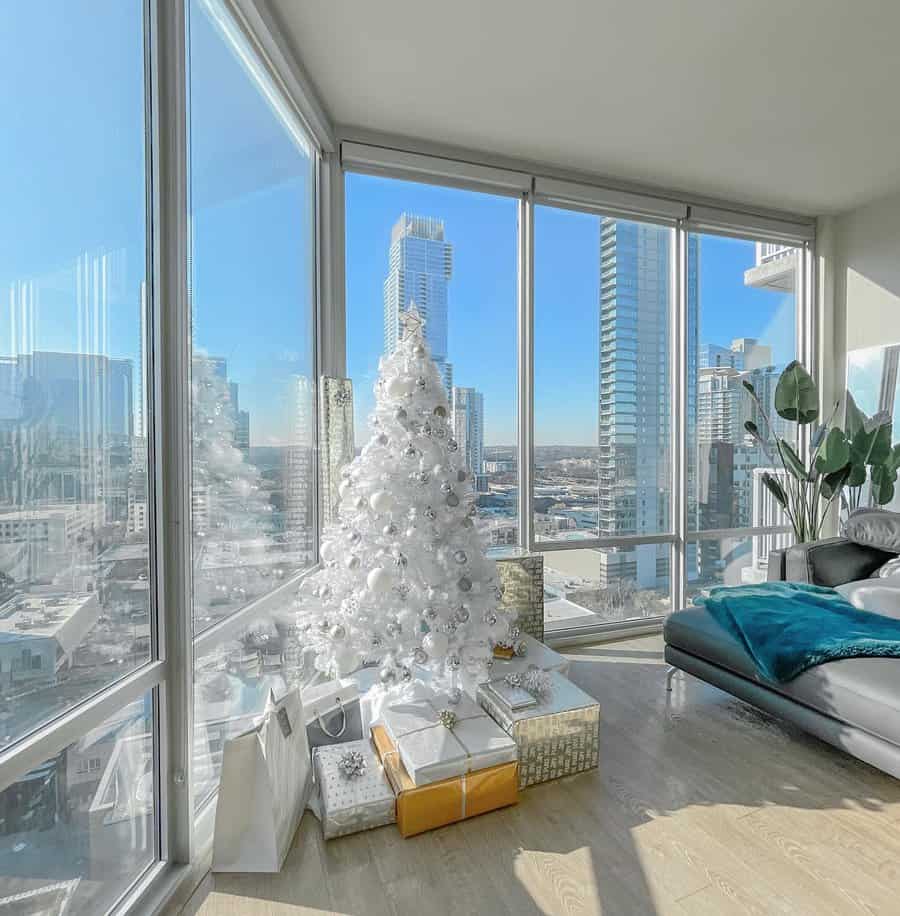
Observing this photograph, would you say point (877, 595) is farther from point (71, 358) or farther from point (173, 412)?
point (71, 358)

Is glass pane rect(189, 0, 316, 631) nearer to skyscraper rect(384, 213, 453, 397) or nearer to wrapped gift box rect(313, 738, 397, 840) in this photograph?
skyscraper rect(384, 213, 453, 397)

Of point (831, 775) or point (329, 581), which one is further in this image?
point (329, 581)

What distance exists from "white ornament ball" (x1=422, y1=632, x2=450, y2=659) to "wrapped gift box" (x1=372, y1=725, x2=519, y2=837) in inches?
14.0

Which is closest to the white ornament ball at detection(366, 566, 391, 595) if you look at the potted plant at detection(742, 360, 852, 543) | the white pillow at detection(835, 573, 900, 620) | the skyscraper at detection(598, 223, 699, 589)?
the skyscraper at detection(598, 223, 699, 589)

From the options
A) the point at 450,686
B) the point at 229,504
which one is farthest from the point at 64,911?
the point at 450,686

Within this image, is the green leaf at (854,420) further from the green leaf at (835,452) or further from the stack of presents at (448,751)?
the stack of presents at (448,751)

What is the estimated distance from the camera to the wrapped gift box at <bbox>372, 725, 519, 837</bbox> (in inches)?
70.7

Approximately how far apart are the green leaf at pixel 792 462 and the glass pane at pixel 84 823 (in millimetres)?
3989

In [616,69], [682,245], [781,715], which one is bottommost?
[781,715]

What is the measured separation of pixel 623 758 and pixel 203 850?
5.13 feet

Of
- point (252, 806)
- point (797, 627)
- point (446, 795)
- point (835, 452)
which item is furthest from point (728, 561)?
point (252, 806)

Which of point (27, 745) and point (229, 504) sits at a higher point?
point (229, 504)

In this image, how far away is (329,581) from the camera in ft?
7.74

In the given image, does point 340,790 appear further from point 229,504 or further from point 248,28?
point 248,28
